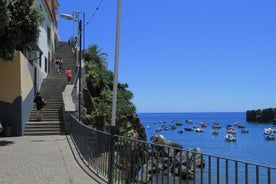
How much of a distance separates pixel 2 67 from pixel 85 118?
726cm

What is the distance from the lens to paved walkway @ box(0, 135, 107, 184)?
11.0m

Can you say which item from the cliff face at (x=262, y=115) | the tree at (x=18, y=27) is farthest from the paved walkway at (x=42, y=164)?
the cliff face at (x=262, y=115)

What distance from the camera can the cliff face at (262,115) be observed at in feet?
512

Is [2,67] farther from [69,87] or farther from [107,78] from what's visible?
[107,78]

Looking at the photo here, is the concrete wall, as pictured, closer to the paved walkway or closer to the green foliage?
the paved walkway

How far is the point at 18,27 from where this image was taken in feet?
62.0

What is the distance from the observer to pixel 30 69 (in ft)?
91.3

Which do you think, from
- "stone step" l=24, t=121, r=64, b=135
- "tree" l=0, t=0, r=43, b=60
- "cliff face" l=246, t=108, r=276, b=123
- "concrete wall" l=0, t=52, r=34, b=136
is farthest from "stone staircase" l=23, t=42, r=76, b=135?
"cliff face" l=246, t=108, r=276, b=123

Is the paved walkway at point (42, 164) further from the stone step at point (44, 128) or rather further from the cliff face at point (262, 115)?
the cliff face at point (262, 115)

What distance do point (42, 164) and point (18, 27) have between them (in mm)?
7560

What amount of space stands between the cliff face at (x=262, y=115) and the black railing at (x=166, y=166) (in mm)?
148162

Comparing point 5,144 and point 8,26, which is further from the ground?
point 8,26

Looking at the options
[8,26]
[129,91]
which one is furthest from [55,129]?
[129,91]

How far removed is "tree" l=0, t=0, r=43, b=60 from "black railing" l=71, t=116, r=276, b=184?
8.02m
